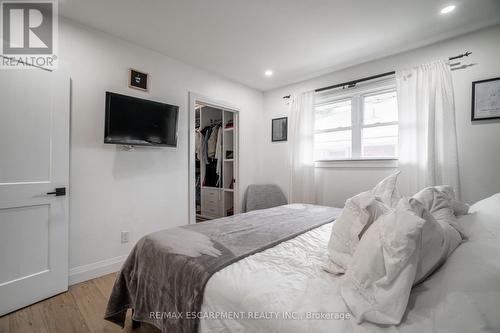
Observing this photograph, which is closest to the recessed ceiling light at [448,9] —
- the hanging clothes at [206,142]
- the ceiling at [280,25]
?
the ceiling at [280,25]

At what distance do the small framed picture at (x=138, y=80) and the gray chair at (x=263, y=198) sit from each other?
212cm

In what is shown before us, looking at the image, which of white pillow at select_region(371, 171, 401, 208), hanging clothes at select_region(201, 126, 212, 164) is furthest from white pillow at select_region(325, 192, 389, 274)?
→ hanging clothes at select_region(201, 126, 212, 164)

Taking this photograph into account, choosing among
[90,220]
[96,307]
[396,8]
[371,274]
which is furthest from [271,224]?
[396,8]

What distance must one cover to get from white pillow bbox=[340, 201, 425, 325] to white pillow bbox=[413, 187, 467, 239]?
1.66ft

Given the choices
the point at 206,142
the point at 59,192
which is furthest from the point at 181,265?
the point at 206,142

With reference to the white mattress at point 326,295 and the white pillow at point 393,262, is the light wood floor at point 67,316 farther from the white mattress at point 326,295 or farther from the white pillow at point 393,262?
the white pillow at point 393,262

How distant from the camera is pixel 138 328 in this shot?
1486 mm

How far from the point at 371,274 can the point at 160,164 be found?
2.46 m

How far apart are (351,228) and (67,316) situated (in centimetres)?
209

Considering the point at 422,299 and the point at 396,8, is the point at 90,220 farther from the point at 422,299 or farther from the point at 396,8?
the point at 396,8

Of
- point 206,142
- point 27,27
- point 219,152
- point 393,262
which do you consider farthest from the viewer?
point 206,142

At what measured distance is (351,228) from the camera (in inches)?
39.1

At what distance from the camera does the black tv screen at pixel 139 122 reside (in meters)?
2.12

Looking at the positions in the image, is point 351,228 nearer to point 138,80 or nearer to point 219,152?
point 138,80
